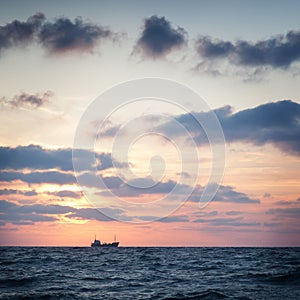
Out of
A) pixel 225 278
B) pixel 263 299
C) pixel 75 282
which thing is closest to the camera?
pixel 263 299

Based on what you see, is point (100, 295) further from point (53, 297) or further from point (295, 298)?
point (295, 298)

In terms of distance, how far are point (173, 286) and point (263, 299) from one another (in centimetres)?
1105

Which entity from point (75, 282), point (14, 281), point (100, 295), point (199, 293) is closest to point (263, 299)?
point (199, 293)

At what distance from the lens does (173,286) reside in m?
40.2

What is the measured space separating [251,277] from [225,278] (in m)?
3.11

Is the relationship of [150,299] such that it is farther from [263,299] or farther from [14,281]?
[14,281]

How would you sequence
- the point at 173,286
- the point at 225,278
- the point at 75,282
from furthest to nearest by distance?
1. the point at 225,278
2. the point at 75,282
3. the point at 173,286

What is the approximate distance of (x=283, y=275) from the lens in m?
47.2

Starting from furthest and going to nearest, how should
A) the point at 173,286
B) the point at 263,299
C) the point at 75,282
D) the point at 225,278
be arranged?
1. the point at 225,278
2. the point at 75,282
3. the point at 173,286
4. the point at 263,299

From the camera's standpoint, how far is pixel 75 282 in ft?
144

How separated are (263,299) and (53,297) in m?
16.8

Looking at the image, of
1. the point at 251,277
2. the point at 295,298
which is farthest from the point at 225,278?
the point at 295,298

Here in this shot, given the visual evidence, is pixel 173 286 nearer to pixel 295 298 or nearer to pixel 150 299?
pixel 150 299

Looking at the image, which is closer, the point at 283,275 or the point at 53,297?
the point at 53,297
